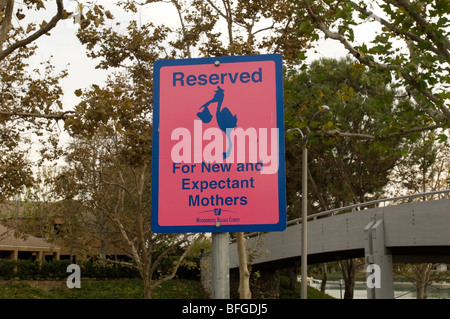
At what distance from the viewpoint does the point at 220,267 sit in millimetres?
2922

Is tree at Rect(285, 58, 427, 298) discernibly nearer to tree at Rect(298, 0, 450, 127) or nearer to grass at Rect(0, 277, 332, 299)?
grass at Rect(0, 277, 332, 299)

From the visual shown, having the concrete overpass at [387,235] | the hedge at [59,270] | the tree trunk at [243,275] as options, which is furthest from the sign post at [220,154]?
the hedge at [59,270]

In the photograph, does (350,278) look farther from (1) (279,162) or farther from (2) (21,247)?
(1) (279,162)

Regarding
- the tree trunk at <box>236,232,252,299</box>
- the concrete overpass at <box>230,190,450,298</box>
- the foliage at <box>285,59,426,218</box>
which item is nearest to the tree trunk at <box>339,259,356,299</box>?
the foliage at <box>285,59,426,218</box>

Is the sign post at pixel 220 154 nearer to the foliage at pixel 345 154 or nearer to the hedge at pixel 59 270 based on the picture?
the foliage at pixel 345 154

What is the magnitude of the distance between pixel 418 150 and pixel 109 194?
18650 mm

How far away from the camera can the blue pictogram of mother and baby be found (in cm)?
287

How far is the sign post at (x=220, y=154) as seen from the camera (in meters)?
2.87

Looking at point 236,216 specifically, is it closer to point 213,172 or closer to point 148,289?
point 213,172

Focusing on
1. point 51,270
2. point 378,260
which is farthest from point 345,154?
point 51,270

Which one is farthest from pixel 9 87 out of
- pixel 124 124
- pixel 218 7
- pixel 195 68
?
pixel 195 68

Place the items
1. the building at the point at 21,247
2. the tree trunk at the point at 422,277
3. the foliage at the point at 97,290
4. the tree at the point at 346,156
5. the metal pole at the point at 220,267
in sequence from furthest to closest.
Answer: the building at the point at 21,247 → the tree trunk at the point at 422,277 → the foliage at the point at 97,290 → the tree at the point at 346,156 → the metal pole at the point at 220,267

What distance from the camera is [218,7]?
2372 cm

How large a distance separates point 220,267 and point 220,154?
0.58 m
